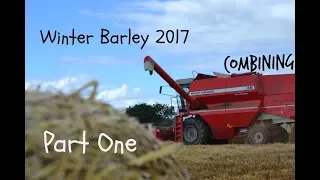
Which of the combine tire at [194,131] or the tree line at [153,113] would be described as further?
the combine tire at [194,131]

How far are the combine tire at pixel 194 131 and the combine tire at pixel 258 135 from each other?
0.25 m

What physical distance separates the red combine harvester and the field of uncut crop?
6 centimetres

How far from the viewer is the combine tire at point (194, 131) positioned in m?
2.34

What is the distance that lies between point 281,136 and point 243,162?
0.24 metres

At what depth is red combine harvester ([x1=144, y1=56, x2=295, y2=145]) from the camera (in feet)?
7.38

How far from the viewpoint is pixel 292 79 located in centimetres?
223

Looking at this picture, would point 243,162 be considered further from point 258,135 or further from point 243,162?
point 258,135

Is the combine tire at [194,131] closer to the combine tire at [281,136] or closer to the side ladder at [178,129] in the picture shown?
the side ladder at [178,129]

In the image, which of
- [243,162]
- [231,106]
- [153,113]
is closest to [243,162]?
[243,162]

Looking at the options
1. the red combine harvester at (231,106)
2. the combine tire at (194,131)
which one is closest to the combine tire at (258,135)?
the red combine harvester at (231,106)

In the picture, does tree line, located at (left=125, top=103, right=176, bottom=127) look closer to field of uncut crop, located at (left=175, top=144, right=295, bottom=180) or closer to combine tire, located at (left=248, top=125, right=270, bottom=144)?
field of uncut crop, located at (left=175, top=144, right=295, bottom=180)

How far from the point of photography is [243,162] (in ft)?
7.47
